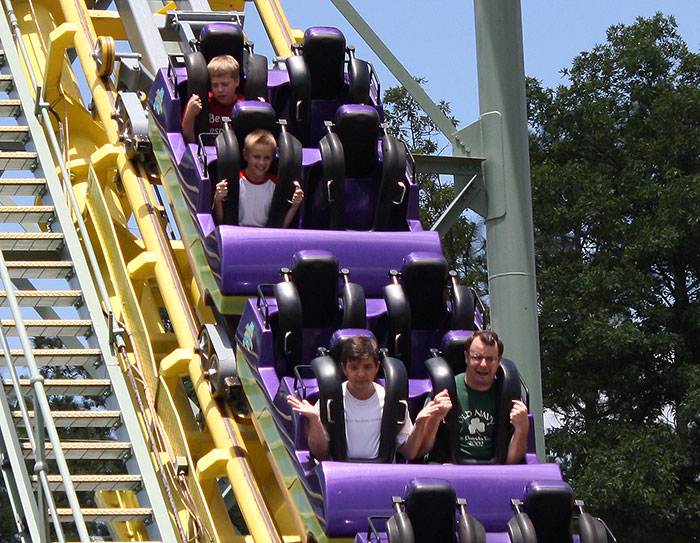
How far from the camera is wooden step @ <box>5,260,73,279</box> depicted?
6.46 meters

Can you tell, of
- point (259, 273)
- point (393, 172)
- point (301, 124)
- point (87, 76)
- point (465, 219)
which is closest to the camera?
point (259, 273)

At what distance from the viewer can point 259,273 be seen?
226 inches

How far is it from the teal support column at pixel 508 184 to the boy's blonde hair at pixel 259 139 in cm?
160

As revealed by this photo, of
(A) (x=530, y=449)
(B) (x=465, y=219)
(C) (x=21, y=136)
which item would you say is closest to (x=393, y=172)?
(A) (x=530, y=449)

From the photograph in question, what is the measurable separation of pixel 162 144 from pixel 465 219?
987 cm

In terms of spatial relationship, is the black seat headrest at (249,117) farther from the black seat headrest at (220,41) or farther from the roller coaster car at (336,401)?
the roller coaster car at (336,401)

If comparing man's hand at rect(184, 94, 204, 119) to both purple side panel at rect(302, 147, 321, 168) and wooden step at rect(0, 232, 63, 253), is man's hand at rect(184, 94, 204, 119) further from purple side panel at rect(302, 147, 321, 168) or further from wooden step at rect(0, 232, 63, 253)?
wooden step at rect(0, 232, 63, 253)

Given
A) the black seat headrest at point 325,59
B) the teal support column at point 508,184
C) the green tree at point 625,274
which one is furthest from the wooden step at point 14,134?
the green tree at point 625,274

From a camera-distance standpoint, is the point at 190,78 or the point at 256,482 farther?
the point at 190,78

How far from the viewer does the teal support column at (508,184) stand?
7055 millimetres

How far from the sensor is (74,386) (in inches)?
237

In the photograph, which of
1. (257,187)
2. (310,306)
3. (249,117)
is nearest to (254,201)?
(257,187)

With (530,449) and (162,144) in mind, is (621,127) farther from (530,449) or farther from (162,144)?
(530,449)

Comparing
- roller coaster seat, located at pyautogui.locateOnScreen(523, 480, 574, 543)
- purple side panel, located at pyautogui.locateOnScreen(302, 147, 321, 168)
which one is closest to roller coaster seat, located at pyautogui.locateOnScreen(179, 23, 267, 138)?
purple side panel, located at pyautogui.locateOnScreen(302, 147, 321, 168)
